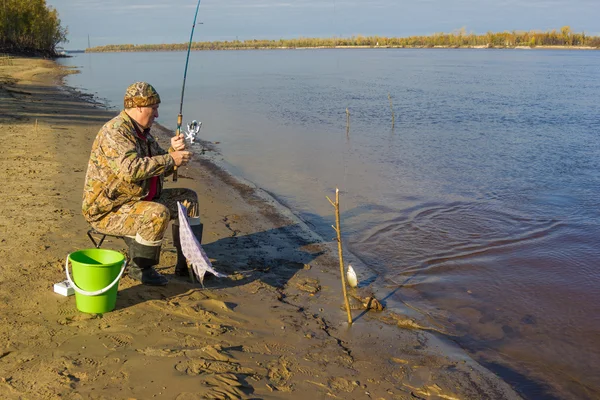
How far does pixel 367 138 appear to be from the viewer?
14930 mm

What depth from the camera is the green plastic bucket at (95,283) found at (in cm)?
365

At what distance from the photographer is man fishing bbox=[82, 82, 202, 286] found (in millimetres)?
4074

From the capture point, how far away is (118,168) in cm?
406

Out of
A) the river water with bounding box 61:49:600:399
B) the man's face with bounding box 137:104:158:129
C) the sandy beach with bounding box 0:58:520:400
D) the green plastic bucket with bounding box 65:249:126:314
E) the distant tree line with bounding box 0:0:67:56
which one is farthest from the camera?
the distant tree line with bounding box 0:0:67:56

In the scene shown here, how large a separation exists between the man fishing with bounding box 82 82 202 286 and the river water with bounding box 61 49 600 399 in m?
2.35

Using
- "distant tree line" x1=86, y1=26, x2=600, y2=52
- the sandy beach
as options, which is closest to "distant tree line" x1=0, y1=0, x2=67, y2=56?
"distant tree line" x1=86, y1=26, x2=600, y2=52

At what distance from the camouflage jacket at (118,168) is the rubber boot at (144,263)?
1.12 ft

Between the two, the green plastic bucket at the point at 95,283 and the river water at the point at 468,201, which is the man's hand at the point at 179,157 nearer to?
the green plastic bucket at the point at 95,283

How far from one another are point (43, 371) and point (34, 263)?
1745 millimetres

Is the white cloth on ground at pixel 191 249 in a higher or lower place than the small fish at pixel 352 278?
higher

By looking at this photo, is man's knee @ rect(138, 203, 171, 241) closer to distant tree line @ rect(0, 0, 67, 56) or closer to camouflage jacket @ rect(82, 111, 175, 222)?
camouflage jacket @ rect(82, 111, 175, 222)

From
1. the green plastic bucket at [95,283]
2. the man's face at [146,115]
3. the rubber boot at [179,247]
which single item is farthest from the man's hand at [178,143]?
the green plastic bucket at [95,283]

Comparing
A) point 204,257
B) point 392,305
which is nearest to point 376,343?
point 392,305

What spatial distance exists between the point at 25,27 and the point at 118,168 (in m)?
57.9
